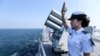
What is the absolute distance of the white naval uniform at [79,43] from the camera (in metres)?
3.00

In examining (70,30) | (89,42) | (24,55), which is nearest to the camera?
(89,42)

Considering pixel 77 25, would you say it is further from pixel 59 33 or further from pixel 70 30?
pixel 59 33

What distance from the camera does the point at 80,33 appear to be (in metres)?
3.16

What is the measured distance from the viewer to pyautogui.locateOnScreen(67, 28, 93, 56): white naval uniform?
3.00 metres

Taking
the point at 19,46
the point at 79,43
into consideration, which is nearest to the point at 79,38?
the point at 79,43

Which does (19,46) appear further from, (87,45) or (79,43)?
(87,45)

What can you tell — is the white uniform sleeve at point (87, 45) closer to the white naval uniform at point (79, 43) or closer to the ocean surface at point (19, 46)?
the white naval uniform at point (79, 43)

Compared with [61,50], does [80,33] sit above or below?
above

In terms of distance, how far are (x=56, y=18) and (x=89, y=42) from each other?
1525 centimetres

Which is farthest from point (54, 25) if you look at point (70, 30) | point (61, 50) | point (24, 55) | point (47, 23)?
point (70, 30)

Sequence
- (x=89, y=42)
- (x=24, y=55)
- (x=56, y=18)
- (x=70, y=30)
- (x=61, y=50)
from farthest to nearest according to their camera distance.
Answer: (x=24, y=55), (x=56, y=18), (x=61, y=50), (x=70, y=30), (x=89, y=42)

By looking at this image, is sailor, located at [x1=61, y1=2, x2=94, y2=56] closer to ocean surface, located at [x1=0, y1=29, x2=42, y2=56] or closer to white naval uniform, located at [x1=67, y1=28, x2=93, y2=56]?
white naval uniform, located at [x1=67, y1=28, x2=93, y2=56]

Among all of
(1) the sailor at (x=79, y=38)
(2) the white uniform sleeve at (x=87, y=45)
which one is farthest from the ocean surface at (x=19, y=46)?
(2) the white uniform sleeve at (x=87, y=45)

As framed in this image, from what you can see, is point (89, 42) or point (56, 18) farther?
point (56, 18)
